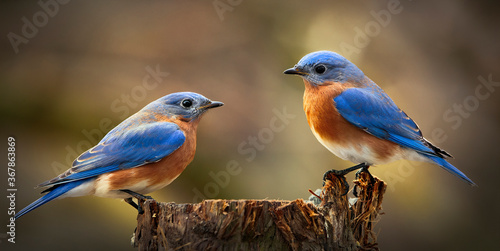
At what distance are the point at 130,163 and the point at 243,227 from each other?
A: 59.6 inches

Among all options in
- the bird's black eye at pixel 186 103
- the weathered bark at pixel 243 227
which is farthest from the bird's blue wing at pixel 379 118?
the bird's black eye at pixel 186 103

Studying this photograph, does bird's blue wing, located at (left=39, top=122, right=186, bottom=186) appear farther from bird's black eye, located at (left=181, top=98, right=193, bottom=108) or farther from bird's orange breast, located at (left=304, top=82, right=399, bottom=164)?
bird's orange breast, located at (left=304, top=82, right=399, bottom=164)

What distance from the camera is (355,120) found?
4664mm

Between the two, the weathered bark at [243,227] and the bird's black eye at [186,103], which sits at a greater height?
the bird's black eye at [186,103]

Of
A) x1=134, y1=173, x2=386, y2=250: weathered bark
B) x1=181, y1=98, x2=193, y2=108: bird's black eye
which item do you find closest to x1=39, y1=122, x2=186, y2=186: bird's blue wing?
x1=181, y1=98, x2=193, y2=108: bird's black eye

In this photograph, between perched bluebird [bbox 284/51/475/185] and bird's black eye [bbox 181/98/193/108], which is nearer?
perched bluebird [bbox 284/51/475/185]

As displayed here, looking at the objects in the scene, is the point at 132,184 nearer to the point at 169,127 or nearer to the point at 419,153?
the point at 169,127

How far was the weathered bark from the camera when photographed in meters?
3.76

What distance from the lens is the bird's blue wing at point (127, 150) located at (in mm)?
4695

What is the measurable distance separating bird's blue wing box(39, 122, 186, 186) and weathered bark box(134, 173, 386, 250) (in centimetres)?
81

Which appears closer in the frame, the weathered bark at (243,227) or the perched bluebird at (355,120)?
the weathered bark at (243,227)

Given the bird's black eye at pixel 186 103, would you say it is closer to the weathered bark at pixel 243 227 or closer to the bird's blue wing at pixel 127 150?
the bird's blue wing at pixel 127 150

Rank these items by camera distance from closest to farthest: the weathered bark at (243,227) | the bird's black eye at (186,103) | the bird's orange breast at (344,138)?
the weathered bark at (243,227)
the bird's orange breast at (344,138)
the bird's black eye at (186,103)

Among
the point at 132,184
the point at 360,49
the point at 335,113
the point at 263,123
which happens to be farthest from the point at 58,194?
the point at 360,49
